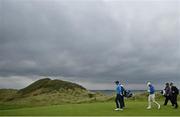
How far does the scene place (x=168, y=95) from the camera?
35.7 meters

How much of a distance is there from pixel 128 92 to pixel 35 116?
480 inches

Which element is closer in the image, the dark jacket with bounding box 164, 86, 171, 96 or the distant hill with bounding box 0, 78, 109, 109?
the dark jacket with bounding box 164, 86, 171, 96

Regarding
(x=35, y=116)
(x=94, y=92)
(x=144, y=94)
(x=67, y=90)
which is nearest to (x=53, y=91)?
(x=67, y=90)

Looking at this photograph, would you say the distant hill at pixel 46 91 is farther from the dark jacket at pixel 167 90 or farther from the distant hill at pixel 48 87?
the dark jacket at pixel 167 90

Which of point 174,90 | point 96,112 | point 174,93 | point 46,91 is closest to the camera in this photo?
point 96,112

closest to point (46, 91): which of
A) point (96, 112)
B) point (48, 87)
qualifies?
point (48, 87)

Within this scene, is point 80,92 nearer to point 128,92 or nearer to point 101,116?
point 128,92

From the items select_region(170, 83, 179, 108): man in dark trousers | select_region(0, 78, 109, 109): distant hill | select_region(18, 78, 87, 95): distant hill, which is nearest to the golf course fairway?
select_region(170, 83, 179, 108): man in dark trousers

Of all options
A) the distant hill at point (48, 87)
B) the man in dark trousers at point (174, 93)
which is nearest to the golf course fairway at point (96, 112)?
the man in dark trousers at point (174, 93)

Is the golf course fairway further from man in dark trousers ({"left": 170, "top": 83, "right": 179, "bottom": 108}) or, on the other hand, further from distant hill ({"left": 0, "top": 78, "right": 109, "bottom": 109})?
distant hill ({"left": 0, "top": 78, "right": 109, "bottom": 109})

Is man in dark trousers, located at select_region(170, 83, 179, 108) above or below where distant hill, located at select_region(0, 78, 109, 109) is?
below

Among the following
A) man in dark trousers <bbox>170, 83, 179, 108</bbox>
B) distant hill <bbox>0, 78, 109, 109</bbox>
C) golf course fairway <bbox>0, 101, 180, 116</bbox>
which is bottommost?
golf course fairway <bbox>0, 101, 180, 116</bbox>

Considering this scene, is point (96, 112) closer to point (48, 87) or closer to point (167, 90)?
point (167, 90)

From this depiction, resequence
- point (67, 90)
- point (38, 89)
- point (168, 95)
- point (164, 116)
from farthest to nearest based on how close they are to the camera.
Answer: point (38, 89), point (67, 90), point (168, 95), point (164, 116)
